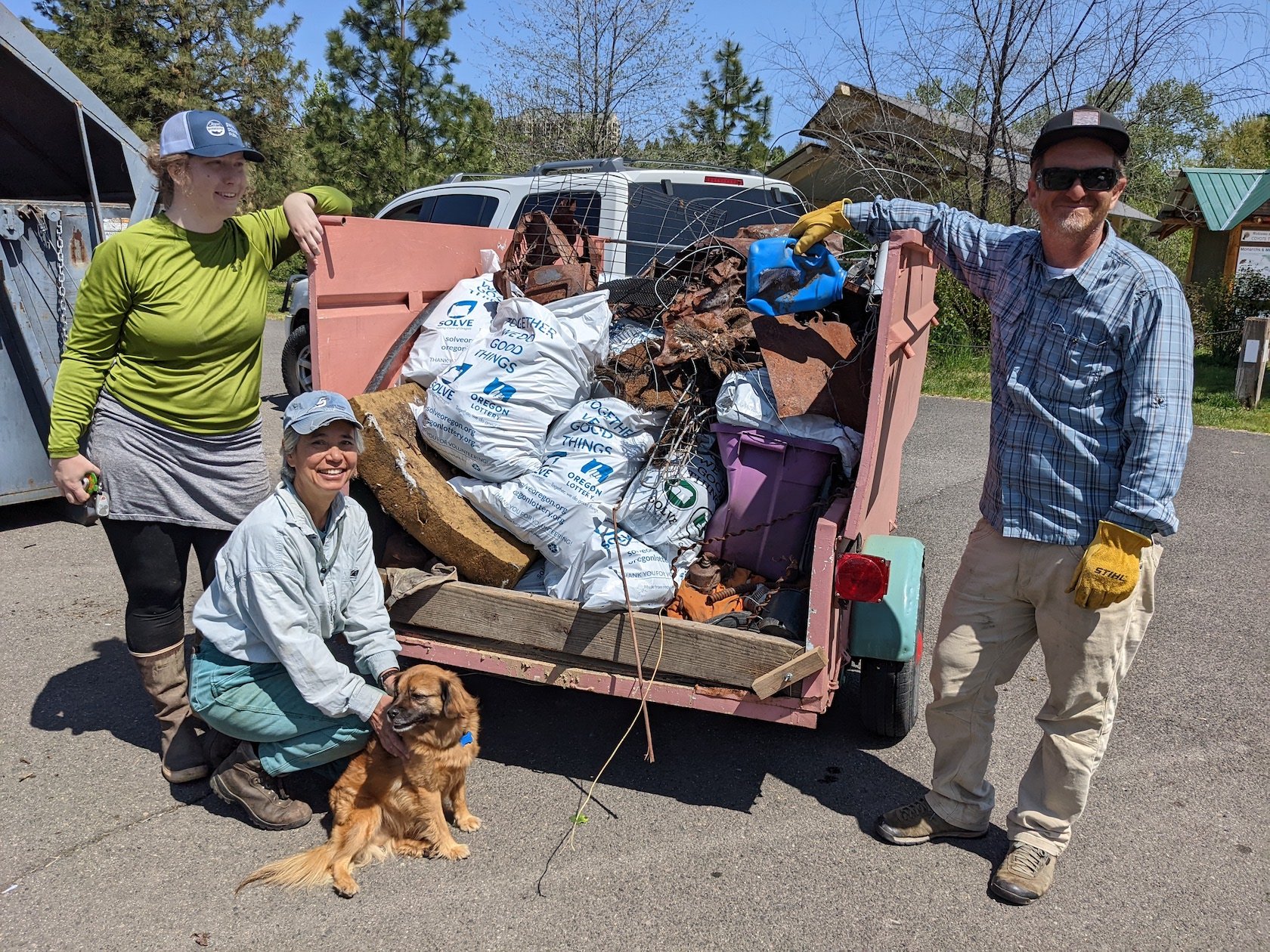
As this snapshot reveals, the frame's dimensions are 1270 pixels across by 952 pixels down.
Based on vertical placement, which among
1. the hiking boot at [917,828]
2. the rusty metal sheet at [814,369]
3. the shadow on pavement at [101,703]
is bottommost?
the shadow on pavement at [101,703]

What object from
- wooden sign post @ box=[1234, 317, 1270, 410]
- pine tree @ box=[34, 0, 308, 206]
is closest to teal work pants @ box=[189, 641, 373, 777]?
wooden sign post @ box=[1234, 317, 1270, 410]

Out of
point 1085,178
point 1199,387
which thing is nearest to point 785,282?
point 1085,178

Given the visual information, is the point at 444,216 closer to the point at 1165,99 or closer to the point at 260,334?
the point at 260,334

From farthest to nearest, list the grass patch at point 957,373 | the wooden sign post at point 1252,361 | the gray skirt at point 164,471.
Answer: the grass patch at point 957,373 → the wooden sign post at point 1252,361 → the gray skirt at point 164,471

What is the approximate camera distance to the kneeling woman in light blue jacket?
2.80m

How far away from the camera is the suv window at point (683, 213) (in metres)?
5.53

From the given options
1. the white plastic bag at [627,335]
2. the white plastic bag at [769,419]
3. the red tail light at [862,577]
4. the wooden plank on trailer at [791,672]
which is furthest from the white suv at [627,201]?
the wooden plank on trailer at [791,672]

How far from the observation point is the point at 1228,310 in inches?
541

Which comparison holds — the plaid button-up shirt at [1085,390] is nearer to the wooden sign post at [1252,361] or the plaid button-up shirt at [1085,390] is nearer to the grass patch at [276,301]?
the wooden sign post at [1252,361]

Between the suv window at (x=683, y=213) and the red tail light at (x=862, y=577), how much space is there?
2743mm

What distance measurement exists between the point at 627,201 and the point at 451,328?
1.73 metres

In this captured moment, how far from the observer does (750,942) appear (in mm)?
2557

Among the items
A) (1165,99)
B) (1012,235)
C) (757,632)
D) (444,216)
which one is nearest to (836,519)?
(757,632)

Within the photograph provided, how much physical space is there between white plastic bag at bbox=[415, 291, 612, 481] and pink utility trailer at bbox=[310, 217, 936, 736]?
0.46m
